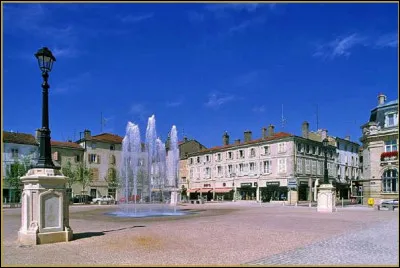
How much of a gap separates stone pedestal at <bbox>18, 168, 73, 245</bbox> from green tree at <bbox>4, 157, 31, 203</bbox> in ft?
122

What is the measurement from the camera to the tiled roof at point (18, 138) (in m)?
51.9

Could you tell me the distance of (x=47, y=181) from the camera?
10281 mm

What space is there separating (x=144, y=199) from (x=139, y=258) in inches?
1255

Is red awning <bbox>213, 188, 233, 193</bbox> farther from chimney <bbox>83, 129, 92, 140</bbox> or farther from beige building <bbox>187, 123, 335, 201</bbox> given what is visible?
chimney <bbox>83, 129, 92, 140</bbox>

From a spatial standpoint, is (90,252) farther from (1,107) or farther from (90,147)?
(90,147)

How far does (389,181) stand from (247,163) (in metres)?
22.8

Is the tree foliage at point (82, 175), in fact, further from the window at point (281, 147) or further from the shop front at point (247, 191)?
the window at point (281, 147)

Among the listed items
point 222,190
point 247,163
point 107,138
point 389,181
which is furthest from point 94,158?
point 389,181

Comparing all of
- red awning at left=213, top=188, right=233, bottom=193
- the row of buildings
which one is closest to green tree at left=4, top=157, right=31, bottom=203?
the row of buildings

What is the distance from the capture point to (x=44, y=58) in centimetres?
1097

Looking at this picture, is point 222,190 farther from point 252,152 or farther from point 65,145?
point 65,145

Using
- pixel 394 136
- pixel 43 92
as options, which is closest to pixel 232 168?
pixel 394 136

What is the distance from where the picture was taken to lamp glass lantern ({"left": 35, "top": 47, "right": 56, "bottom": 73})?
10922 mm

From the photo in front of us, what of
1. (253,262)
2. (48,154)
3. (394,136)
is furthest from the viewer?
(394,136)
